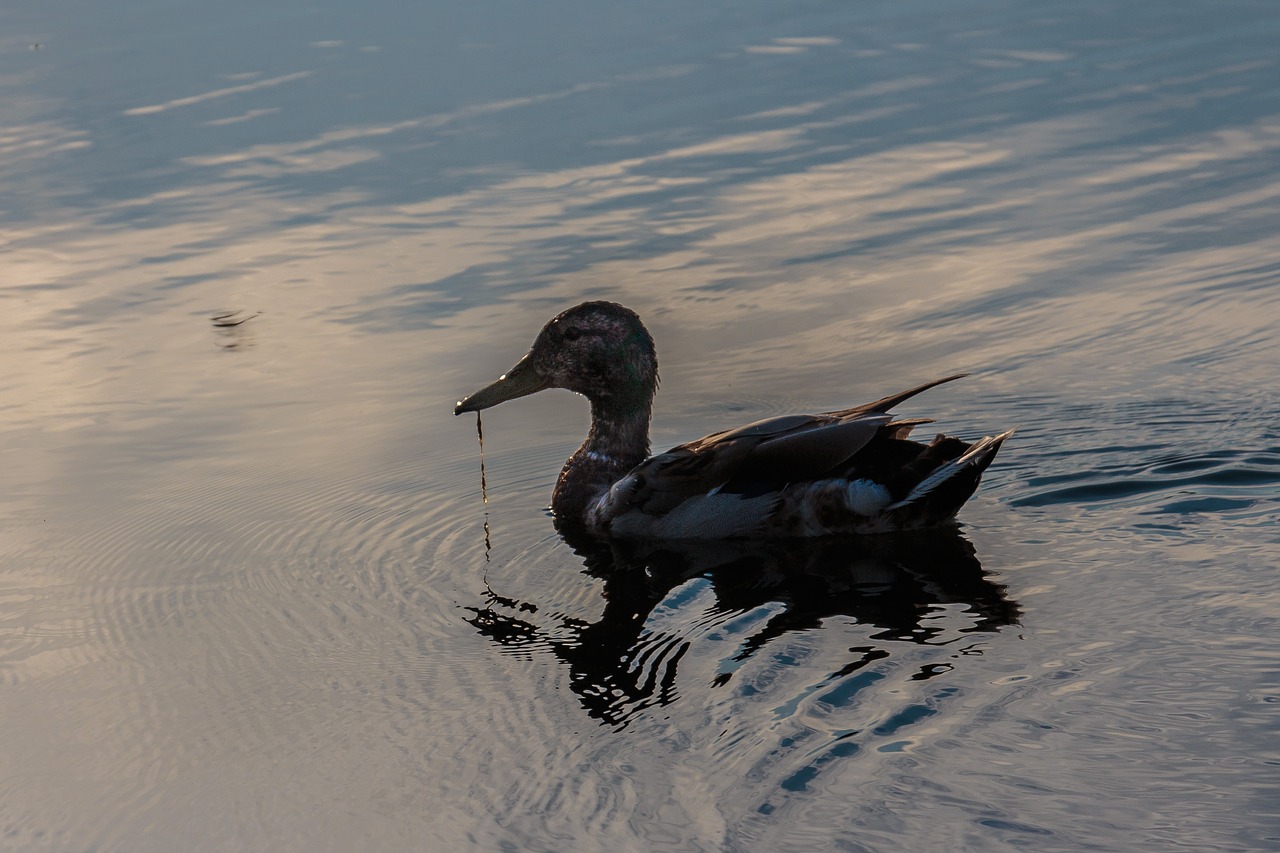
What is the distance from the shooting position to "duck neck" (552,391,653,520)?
8250 mm

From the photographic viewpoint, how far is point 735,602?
22.1 feet

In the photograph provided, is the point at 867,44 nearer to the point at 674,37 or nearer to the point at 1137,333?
the point at 674,37

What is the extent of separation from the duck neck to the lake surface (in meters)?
0.20

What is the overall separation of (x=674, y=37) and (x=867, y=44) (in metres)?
2.38

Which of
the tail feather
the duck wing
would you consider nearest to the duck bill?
the duck wing

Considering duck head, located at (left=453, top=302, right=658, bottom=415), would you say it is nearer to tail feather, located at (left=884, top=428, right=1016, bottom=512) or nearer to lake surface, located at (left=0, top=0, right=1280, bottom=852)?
lake surface, located at (left=0, top=0, right=1280, bottom=852)

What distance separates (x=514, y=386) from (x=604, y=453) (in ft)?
2.28

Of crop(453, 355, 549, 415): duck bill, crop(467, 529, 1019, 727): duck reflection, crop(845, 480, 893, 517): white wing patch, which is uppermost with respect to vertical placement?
crop(453, 355, 549, 415): duck bill

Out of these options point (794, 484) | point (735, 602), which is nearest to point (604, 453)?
point (794, 484)

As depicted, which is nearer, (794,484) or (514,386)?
(794,484)

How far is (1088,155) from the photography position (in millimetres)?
13227

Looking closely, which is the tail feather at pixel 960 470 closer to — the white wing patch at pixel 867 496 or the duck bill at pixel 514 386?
the white wing patch at pixel 867 496

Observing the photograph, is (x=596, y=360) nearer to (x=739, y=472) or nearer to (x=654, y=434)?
(x=654, y=434)

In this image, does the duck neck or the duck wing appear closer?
the duck wing
